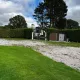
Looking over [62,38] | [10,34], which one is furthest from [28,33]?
[62,38]

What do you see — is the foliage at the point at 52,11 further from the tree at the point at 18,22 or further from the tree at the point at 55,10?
the tree at the point at 18,22

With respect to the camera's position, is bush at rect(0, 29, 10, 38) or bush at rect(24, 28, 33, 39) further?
bush at rect(0, 29, 10, 38)

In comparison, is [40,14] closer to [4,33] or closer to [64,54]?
[4,33]

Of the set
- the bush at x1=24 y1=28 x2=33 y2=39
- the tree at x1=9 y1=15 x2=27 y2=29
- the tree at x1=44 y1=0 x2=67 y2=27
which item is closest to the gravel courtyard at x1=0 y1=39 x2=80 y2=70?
the bush at x1=24 y1=28 x2=33 y2=39

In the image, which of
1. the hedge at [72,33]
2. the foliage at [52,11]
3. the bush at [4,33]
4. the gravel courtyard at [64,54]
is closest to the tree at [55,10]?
the foliage at [52,11]

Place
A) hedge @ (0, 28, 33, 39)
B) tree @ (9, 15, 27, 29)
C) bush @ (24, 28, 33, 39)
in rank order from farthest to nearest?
tree @ (9, 15, 27, 29)
hedge @ (0, 28, 33, 39)
bush @ (24, 28, 33, 39)

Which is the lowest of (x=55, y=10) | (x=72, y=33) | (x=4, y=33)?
Result: (x=4, y=33)

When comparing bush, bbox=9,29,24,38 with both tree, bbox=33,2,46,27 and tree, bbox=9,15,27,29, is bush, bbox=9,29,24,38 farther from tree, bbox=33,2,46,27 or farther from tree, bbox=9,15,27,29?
tree, bbox=9,15,27,29

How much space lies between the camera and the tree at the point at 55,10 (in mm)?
75250

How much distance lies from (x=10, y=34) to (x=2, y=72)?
51009 mm

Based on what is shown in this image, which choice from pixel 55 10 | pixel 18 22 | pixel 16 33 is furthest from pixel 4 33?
pixel 18 22

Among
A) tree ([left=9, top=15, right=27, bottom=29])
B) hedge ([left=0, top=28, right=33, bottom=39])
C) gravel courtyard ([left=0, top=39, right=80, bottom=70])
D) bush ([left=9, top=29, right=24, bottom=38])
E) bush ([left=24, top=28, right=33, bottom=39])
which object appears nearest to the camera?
gravel courtyard ([left=0, top=39, right=80, bottom=70])

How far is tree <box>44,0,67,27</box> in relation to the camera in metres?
75.2

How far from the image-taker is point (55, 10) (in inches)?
2990
